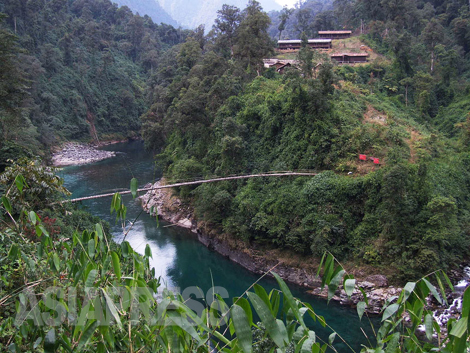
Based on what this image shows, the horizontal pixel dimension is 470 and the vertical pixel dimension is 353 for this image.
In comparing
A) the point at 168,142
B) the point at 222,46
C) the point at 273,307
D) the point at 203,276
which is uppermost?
the point at 222,46

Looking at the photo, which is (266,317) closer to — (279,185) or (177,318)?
(177,318)

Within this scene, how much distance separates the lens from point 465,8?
17.0 meters

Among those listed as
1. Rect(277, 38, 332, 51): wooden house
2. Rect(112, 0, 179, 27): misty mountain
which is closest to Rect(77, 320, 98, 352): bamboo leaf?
Rect(277, 38, 332, 51): wooden house

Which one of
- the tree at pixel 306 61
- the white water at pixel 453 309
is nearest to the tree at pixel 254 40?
the tree at pixel 306 61

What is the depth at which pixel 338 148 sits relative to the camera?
8.84m

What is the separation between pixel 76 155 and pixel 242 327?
19442 millimetres

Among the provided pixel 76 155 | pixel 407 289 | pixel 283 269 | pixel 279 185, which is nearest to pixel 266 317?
pixel 407 289

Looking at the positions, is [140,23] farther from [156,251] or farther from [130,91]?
[156,251]

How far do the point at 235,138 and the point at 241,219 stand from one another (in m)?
2.41

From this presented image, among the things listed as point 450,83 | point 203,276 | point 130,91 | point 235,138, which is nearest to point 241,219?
point 203,276

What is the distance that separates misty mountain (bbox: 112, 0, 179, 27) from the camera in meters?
65.5

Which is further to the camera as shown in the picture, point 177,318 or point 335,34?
point 335,34

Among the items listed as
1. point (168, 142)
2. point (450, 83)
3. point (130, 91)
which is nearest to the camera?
point (450, 83)

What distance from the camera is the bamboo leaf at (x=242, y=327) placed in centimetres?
97
